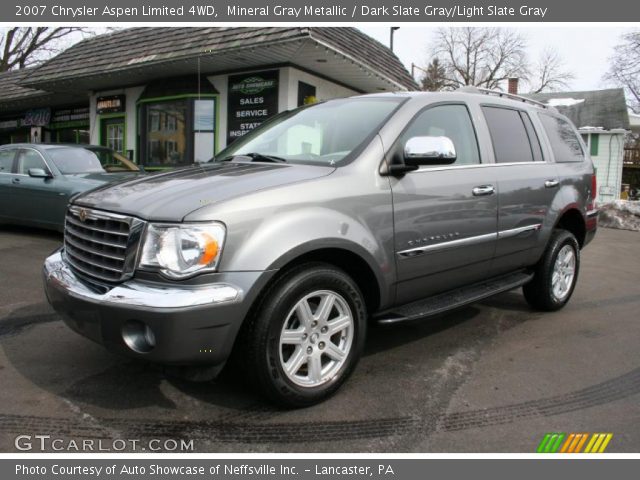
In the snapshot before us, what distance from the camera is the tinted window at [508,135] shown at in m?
4.13

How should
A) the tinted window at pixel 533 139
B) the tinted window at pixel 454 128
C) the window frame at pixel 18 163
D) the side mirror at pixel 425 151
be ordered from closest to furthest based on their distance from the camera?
the side mirror at pixel 425 151, the tinted window at pixel 454 128, the tinted window at pixel 533 139, the window frame at pixel 18 163

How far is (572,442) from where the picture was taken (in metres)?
2.62

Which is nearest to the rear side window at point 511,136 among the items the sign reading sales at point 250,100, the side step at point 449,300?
the side step at point 449,300

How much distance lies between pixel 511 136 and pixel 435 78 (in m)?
44.7

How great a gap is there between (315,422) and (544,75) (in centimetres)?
5160

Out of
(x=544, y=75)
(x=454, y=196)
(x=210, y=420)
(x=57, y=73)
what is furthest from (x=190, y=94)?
(x=544, y=75)

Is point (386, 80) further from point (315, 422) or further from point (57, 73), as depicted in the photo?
point (315, 422)

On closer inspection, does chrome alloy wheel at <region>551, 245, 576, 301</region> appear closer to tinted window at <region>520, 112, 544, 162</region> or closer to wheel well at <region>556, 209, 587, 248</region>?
wheel well at <region>556, 209, 587, 248</region>

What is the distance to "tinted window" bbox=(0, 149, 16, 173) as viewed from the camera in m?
8.50

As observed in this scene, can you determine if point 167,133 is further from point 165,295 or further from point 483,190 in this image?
point 165,295

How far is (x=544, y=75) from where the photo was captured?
156 ft

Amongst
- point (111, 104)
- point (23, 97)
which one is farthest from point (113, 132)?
point (23, 97)

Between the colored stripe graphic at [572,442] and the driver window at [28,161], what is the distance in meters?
7.80

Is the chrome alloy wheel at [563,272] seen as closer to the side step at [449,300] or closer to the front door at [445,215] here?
the side step at [449,300]
